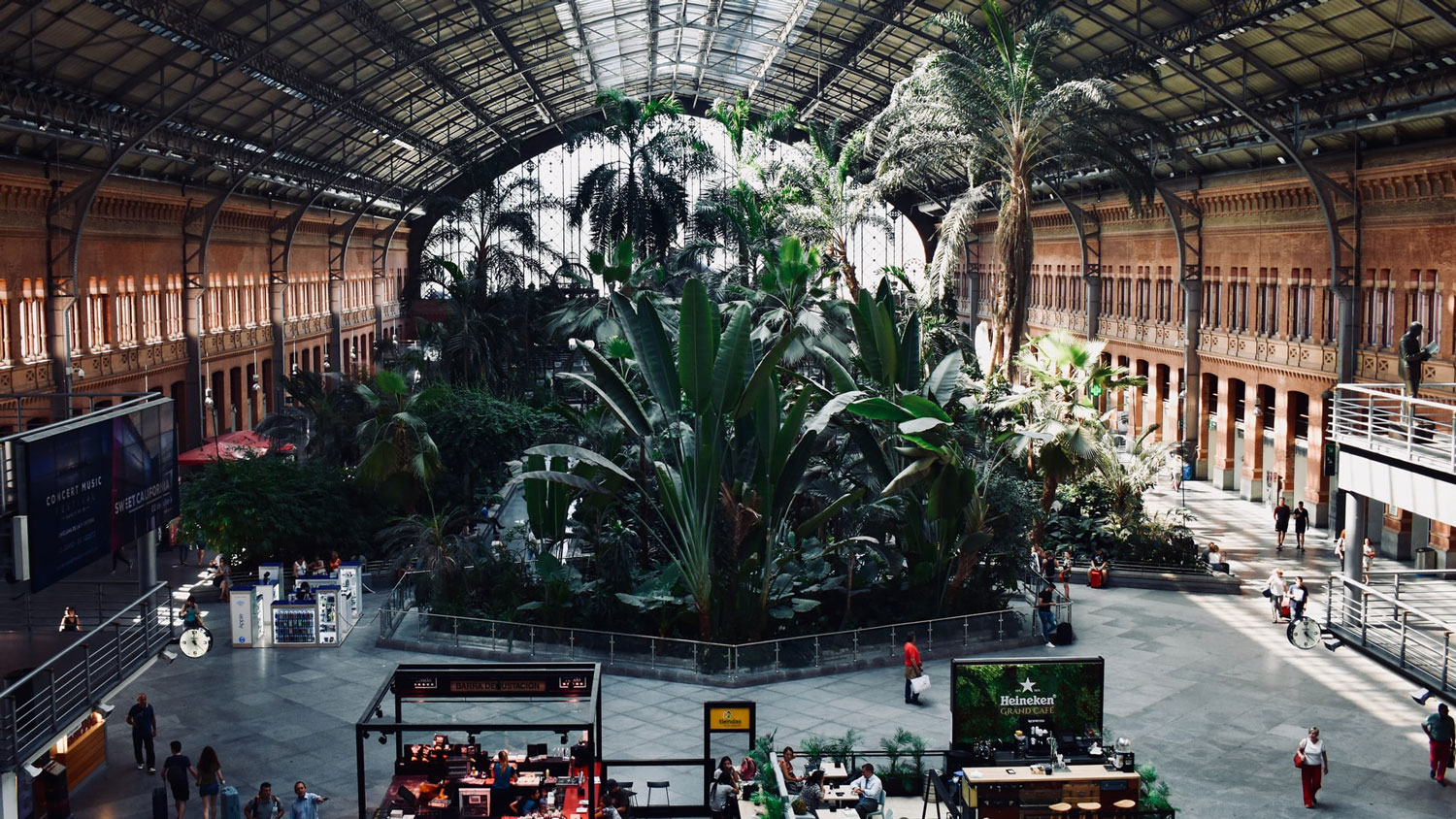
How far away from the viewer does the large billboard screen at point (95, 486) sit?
13.3 metres

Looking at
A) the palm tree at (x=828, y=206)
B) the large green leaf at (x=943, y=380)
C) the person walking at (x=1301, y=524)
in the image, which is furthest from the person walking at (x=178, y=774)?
the palm tree at (x=828, y=206)

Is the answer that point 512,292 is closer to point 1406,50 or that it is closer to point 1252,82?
point 1252,82

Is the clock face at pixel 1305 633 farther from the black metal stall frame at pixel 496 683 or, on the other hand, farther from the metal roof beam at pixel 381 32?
the metal roof beam at pixel 381 32

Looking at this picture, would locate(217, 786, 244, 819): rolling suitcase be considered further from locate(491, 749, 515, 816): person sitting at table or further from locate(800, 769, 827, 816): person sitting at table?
locate(800, 769, 827, 816): person sitting at table

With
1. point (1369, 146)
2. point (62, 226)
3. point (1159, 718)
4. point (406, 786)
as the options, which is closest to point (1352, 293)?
point (1369, 146)

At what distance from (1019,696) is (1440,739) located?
5.06m

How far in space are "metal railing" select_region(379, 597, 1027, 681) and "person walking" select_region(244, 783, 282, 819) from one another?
6.80 meters

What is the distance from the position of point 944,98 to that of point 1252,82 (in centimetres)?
986

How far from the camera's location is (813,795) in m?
14.2

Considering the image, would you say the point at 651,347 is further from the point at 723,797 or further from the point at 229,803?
the point at 229,803

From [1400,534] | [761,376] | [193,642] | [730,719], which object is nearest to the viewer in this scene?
[730,719]

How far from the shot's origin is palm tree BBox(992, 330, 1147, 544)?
82.5 ft

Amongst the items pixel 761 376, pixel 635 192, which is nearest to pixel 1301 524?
pixel 761 376

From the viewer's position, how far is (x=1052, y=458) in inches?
1010
